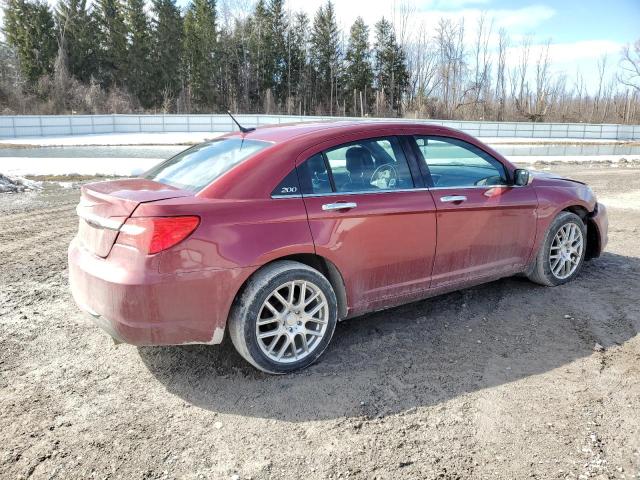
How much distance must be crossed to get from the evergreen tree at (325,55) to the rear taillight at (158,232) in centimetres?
6105

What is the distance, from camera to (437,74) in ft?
204

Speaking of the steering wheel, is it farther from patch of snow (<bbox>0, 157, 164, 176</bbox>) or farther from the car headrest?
patch of snow (<bbox>0, 157, 164, 176</bbox>)

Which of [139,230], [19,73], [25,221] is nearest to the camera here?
[139,230]

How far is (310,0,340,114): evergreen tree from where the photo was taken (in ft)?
205

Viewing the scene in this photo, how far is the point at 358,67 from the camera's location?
204ft

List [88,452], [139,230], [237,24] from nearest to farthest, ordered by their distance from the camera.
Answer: [88,452] < [139,230] < [237,24]

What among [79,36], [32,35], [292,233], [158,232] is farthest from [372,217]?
[79,36]

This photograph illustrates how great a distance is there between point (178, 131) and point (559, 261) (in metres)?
30.7

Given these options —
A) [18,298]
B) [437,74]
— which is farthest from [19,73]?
[18,298]

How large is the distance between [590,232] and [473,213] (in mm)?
2017

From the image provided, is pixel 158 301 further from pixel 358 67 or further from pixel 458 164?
pixel 358 67

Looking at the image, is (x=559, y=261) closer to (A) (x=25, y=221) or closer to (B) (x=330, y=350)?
(B) (x=330, y=350)

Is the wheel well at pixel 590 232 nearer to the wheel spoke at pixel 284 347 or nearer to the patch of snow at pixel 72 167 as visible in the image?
the wheel spoke at pixel 284 347

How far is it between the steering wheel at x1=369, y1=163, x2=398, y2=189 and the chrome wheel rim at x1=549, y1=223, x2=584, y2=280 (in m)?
1.95
